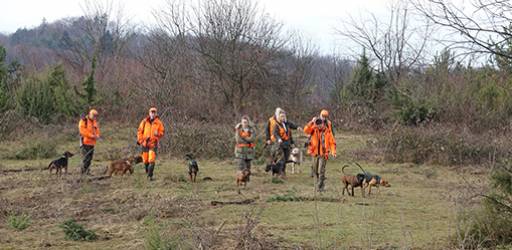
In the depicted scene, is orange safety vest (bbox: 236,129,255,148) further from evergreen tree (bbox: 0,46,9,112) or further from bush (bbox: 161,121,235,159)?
evergreen tree (bbox: 0,46,9,112)

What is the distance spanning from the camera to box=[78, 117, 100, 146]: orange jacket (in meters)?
15.7

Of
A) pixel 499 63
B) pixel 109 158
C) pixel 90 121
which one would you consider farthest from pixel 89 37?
pixel 499 63

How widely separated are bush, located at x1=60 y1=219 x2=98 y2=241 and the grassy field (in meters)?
0.11

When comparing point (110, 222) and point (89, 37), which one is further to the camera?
point (89, 37)

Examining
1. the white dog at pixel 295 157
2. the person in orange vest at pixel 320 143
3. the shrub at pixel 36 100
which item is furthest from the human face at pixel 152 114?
the shrub at pixel 36 100

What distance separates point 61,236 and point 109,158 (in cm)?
1161

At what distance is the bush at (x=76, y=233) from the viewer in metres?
9.12

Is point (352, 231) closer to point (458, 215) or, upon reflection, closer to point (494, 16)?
point (458, 215)

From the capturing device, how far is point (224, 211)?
1129 cm

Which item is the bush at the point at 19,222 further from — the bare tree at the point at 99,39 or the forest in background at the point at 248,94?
the bare tree at the point at 99,39

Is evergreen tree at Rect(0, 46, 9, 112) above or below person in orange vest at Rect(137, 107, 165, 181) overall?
above

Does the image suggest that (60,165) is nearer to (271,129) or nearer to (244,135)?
(244,135)

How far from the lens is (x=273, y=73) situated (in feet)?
115

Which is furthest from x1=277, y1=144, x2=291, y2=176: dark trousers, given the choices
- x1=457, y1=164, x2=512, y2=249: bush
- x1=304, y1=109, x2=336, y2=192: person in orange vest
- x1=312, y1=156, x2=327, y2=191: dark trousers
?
x1=457, y1=164, x2=512, y2=249: bush
